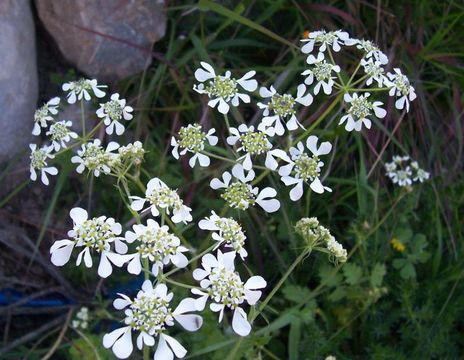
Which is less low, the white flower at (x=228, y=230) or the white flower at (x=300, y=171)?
the white flower at (x=300, y=171)

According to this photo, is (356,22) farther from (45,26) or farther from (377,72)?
(45,26)

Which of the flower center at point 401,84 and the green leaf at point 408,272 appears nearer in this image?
the flower center at point 401,84

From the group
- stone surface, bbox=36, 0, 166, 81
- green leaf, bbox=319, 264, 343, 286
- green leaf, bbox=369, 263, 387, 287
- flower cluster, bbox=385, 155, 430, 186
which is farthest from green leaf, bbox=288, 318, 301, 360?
stone surface, bbox=36, 0, 166, 81

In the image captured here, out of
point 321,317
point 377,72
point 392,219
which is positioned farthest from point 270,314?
point 377,72

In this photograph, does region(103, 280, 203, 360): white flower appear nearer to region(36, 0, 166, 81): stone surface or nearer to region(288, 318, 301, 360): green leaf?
region(288, 318, 301, 360): green leaf

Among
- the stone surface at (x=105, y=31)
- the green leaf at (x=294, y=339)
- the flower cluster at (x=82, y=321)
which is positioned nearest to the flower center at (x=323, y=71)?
the green leaf at (x=294, y=339)

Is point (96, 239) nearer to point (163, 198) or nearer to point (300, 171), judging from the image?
point (163, 198)

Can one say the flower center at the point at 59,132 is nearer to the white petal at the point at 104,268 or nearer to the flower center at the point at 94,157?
the flower center at the point at 94,157
